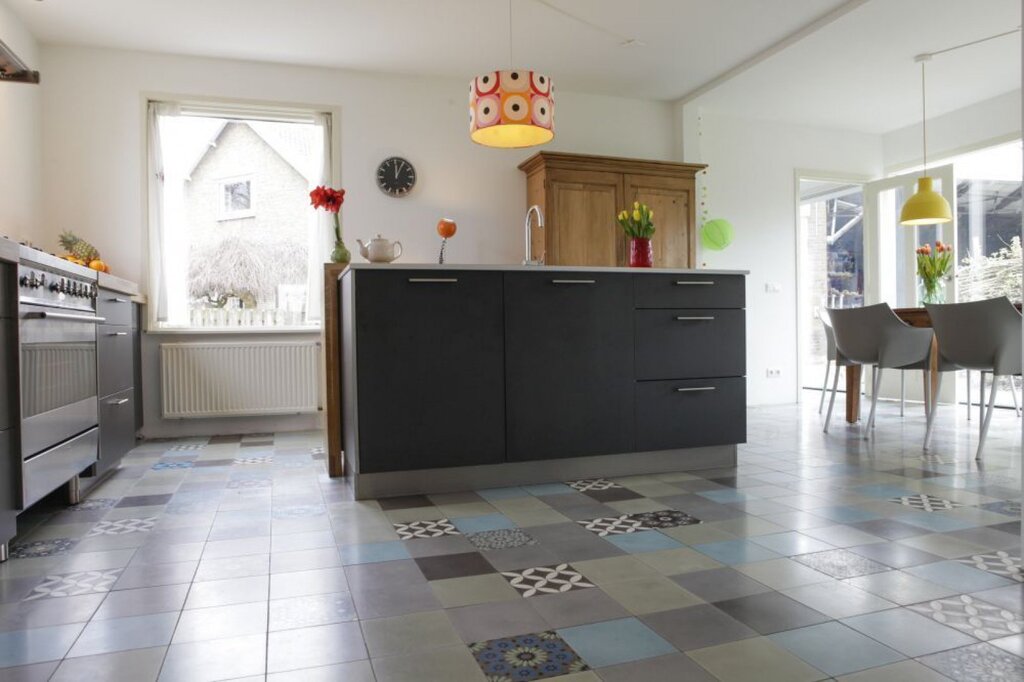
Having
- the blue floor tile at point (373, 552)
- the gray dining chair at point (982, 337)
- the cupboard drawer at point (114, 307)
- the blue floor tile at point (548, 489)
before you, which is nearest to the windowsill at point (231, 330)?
the cupboard drawer at point (114, 307)

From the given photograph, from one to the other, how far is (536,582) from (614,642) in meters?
0.40

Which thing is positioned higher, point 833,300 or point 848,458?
point 833,300

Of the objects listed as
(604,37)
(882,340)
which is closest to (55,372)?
(604,37)

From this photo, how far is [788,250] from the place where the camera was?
668 centimetres

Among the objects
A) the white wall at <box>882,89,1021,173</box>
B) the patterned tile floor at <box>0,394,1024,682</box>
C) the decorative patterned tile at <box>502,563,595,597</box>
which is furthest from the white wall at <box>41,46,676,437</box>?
the decorative patterned tile at <box>502,563,595,597</box>

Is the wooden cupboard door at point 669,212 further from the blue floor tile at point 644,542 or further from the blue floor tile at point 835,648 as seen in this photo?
the blue floor tile at point 835,648

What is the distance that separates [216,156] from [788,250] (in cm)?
521

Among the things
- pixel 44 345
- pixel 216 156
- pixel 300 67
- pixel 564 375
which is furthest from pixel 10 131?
pixel 564 375

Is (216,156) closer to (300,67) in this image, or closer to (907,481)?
(300,67)

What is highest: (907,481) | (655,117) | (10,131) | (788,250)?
(655,117)

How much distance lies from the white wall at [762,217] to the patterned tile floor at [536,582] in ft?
11.2

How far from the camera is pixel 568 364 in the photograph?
9.91 feet

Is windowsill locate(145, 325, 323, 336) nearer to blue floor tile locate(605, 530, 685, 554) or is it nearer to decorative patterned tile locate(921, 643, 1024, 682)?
blue floor tile locate(605, 530, 685, 554)

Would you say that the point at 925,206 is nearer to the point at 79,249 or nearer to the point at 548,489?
the point at 548,489
